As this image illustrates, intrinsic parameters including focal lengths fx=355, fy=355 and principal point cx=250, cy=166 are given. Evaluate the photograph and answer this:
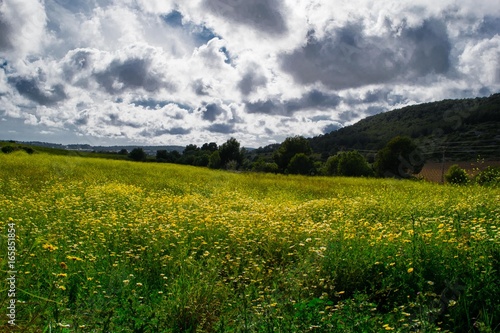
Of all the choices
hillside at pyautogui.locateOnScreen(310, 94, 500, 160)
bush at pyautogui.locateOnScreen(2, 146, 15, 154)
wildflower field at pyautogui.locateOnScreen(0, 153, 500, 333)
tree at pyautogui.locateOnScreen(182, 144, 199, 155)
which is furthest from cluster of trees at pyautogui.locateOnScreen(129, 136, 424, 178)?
wildflower field at pyautogui.locateOnScreen(0, 153, 500, 333)

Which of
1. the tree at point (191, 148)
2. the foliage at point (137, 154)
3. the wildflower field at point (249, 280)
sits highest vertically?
the tree at point (191, 148)

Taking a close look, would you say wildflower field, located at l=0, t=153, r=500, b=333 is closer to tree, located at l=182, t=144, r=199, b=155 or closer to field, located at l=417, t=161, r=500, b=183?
field, located at l=417, t=161, r=500, b=183

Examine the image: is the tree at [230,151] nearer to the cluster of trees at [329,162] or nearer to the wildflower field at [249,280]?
the cluster of trees at [329,162]

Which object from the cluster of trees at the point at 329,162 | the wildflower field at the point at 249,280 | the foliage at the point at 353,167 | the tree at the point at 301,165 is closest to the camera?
the wildflower field at the point at 249,280

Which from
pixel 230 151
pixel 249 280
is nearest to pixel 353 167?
pixel 230 151

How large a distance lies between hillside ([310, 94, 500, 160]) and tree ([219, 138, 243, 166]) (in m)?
32.8

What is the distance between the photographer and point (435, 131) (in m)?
94.0

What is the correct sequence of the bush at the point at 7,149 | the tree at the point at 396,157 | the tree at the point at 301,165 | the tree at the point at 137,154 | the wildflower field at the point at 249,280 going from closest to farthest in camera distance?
the wildflower field at the point at 249,280 < the bush at the point at 7,149 < the tree at the point at 396,157 < the tree at the point at 301,165 < the tree at the point at 137,154

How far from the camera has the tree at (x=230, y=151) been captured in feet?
207

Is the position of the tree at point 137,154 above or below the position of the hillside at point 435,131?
below

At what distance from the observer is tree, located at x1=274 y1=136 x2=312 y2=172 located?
6297 cm

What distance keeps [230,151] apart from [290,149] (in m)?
10.8

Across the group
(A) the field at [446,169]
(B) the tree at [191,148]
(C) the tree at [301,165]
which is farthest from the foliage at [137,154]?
(A) the field at [446,169]

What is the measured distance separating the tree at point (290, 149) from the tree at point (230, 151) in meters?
7.52
